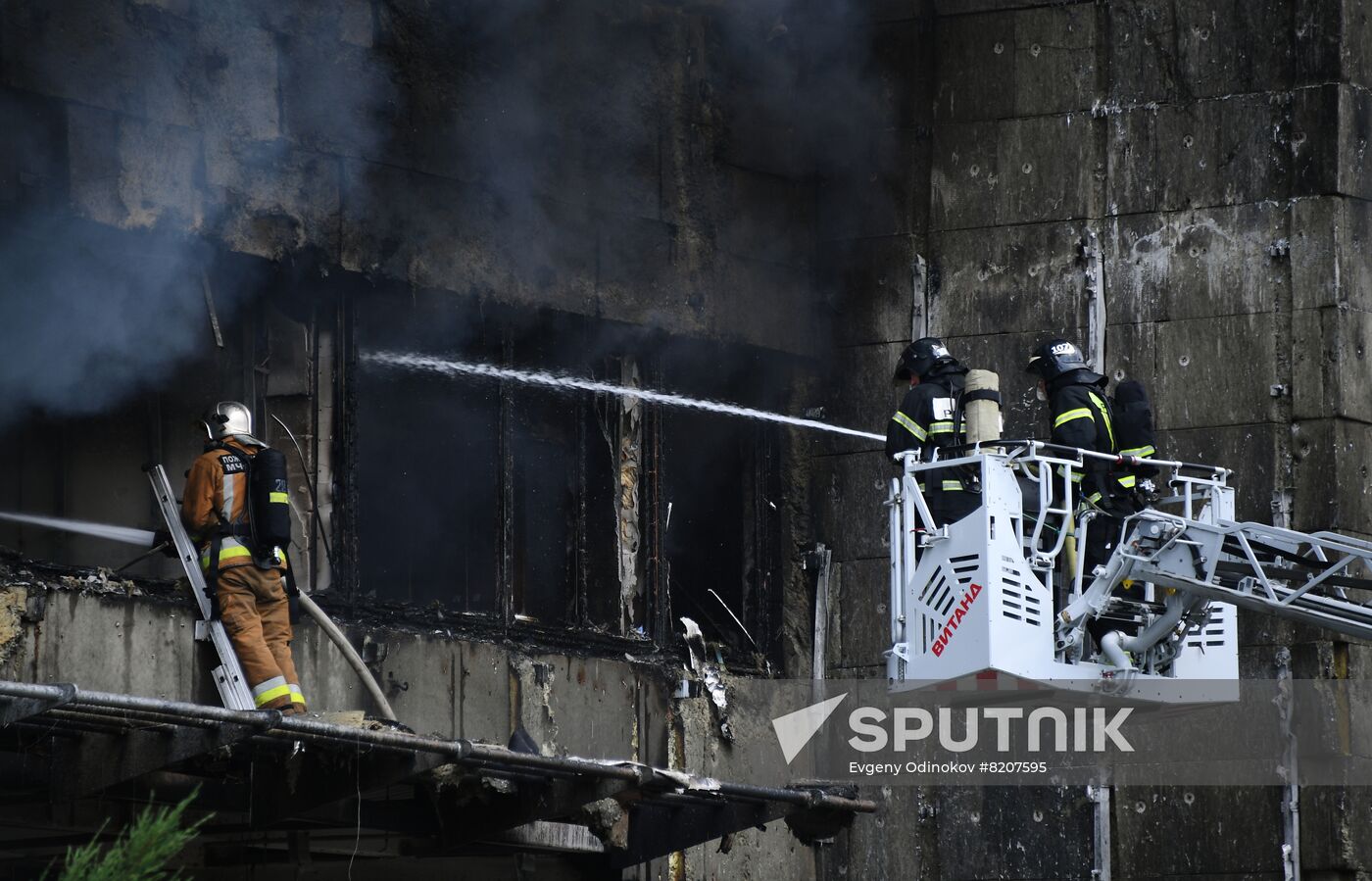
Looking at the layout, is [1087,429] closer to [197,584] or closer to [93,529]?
[197,584]

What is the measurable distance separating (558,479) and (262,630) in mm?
3135

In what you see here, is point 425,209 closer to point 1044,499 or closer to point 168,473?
point 168,473

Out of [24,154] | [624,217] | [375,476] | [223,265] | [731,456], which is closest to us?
[24,154]

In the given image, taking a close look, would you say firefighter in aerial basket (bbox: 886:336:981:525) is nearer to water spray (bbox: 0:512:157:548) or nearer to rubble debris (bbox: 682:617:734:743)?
rubble debris (bbox: 682:617:734:743)

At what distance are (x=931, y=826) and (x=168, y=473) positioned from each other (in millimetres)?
5054

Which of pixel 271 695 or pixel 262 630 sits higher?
pixel 262 630

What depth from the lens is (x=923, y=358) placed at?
38.7 ft

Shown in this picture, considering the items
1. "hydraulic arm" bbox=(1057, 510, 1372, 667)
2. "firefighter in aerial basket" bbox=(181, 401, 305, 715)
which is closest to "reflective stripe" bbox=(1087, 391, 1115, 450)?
"hydraulic arm" bbox=(1057, 510, 1372, 667)

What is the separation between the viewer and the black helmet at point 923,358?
11781mm

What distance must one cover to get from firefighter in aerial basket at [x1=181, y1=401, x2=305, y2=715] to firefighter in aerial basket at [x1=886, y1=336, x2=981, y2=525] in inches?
126

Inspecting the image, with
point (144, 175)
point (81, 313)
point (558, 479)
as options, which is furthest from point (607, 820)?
point (144, 175)

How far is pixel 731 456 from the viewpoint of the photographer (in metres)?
14.6

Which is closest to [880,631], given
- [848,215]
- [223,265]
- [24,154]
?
[848,215]

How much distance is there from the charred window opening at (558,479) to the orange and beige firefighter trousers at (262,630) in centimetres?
131
